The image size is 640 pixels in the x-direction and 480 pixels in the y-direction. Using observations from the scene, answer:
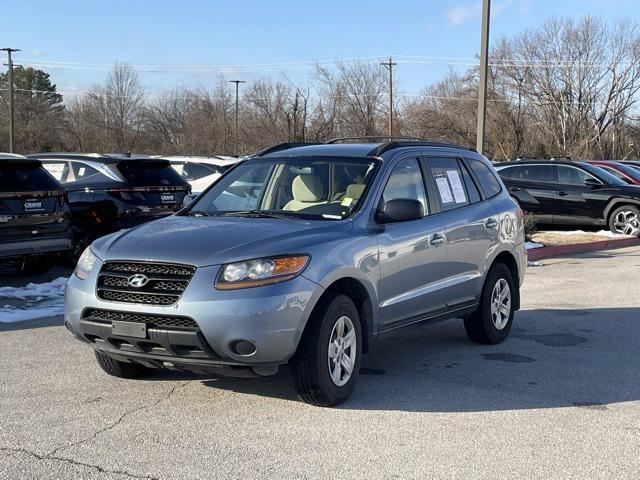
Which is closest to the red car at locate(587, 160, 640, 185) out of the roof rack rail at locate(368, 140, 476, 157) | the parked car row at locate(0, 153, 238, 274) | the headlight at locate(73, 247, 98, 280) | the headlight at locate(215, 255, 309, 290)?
the parked car row at locate(0, 153, 238, 274)

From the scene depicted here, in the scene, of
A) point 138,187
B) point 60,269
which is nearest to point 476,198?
point 138,187

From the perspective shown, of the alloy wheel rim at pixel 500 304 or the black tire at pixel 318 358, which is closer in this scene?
the black tire at pixel 318 358

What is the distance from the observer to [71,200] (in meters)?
12.0

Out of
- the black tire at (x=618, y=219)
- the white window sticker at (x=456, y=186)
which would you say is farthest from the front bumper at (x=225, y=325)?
the black tire at (x=618, y=219)

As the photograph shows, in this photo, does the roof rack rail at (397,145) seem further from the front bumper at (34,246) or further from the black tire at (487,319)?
the front bumper at (34,246)

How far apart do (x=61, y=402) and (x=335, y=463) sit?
2.14 meters

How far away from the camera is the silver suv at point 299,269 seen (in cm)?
494

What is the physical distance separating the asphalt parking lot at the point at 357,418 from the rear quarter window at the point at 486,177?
1.48m

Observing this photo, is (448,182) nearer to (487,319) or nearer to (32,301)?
(487,319)

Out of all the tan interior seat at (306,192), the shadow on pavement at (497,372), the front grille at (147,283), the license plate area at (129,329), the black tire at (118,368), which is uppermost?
the tan interior seat at (306,192)

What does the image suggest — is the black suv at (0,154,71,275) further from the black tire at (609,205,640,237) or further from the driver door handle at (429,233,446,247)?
the black tire at (609,205,640,237)

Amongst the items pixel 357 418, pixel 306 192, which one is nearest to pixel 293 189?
pixel 306 192

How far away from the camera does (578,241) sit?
16797 mm

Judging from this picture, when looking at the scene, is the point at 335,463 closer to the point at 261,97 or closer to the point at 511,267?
the point at 511,267
